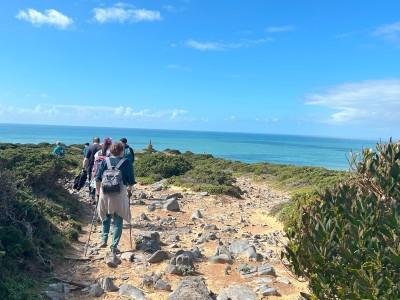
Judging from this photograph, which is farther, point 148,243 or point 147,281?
point 148,243

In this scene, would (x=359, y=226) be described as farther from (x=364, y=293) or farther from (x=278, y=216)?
(x=278, y=216)

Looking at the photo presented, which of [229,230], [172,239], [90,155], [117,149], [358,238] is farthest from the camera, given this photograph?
[90,155]

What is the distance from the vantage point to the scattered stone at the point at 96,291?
17.3 ft

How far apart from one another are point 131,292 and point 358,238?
3456mm

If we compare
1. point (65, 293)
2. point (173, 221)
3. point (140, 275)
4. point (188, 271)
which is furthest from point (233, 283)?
point (173, 221)

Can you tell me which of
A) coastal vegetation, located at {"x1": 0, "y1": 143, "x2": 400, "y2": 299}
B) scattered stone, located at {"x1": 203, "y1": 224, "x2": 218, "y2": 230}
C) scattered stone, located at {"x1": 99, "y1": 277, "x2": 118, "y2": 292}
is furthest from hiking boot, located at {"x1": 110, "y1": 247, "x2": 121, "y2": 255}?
scattered stone, located at {"x1": 203, "y1": 224, "x2": 218, "y2": 230}

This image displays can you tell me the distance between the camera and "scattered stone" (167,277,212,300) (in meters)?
4.96

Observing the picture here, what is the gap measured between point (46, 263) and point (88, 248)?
4.49ft

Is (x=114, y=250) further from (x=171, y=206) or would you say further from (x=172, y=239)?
(x=171, y=206)

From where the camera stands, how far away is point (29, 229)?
252 inches

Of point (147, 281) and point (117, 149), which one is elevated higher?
point (117, 149)

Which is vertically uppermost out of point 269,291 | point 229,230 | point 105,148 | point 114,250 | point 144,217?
point 105,148

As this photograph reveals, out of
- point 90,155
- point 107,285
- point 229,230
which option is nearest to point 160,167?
point 90,155

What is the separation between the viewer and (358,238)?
11.4ft
